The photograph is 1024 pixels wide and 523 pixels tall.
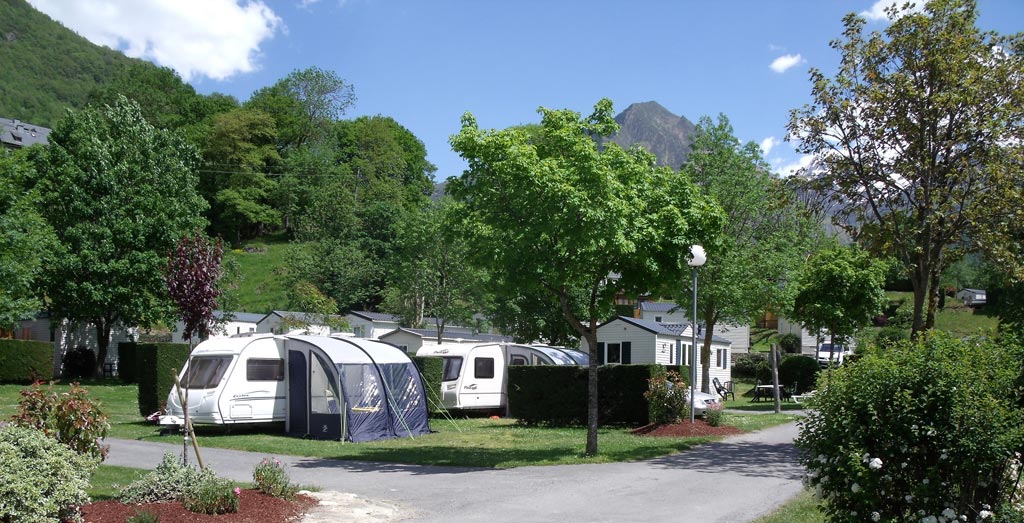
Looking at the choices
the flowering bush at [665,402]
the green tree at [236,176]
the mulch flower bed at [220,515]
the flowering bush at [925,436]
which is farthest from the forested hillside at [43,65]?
the flowering bush at [925,436]

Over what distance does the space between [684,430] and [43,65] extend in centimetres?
14387

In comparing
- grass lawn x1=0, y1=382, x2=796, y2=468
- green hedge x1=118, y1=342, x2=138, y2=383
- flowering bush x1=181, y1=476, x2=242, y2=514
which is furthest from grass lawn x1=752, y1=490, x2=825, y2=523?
green hedge x1=118, y1=342, x2=138, y2=383

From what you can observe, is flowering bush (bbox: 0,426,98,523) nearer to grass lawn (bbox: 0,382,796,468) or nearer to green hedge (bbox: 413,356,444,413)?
grass lawn (bbox: 0,382,796,468)

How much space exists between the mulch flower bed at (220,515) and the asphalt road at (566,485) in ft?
4.22

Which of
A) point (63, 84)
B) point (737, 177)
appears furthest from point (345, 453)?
point (63, 84)

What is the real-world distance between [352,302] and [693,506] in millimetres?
44166

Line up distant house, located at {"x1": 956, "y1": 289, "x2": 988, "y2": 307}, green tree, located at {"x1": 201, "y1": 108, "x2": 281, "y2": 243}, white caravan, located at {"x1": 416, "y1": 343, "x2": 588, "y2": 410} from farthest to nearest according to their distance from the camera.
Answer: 1. green tree, located at {"x1": 201, "y1": 108, "x2": 281, "y2": 243}
2. distant house, located at {"x1": 956, "y1": 289, "x2": 988, "y2": 307}
3. white caravan, located at {"x1": 416, "y1": 343, "x2": 588, "y2": 410}

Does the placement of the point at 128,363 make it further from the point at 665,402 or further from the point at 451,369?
the point at 665,402

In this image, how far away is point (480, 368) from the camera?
79.5ft

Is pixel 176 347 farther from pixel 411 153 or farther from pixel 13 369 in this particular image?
pixel 411 153

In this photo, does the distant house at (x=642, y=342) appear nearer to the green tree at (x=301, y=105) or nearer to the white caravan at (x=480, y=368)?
the white caravan at (x=480, y=368)

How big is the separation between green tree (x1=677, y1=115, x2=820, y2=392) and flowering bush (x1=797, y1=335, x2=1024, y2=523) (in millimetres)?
19596

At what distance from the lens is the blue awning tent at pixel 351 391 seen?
17625 mm

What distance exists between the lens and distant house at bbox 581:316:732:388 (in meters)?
35.7
